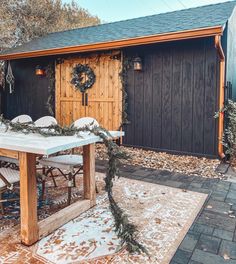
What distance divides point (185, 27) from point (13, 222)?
3.86 meters

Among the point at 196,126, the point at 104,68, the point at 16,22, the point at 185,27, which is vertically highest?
the point at 16,22

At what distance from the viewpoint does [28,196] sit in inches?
74.1

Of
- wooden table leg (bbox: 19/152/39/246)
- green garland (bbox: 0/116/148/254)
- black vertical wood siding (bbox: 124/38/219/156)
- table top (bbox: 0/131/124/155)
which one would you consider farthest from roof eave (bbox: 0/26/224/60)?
wooden table leg (bbox: 19/152/39/246)

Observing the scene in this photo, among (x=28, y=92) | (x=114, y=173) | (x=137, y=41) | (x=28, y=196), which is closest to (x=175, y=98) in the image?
(x=137, y=41)

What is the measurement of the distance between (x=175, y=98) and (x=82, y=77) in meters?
2.18

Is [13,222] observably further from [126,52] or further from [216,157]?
[126,52]

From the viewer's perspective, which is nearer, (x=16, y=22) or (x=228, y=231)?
(x=228, y=231)

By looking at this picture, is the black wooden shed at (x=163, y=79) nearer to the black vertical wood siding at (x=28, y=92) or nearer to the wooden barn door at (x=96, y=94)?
the wooden barn door at (x=96, y=94)

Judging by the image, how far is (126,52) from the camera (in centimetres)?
521

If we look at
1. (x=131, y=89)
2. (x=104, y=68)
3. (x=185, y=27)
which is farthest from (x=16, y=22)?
(x=185, y=27)

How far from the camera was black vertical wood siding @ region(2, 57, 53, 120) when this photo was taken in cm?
660

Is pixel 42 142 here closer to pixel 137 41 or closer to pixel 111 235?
pixel 111 235

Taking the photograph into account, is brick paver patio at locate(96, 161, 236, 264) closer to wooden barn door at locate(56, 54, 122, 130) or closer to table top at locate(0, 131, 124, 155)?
table top at locate(0, 131, 124, 155)

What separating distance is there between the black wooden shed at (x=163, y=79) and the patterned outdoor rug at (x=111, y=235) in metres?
2.06
